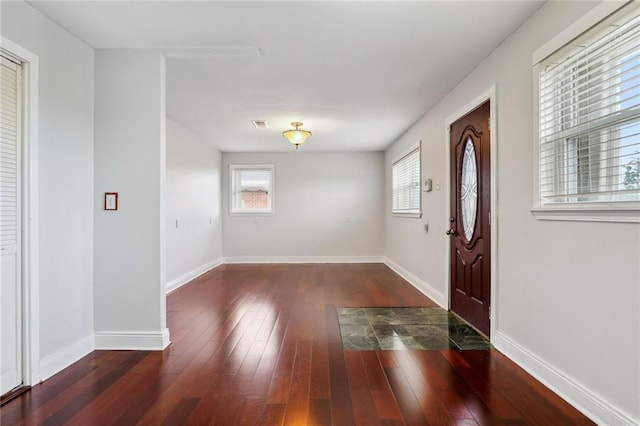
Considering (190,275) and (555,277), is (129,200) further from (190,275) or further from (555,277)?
(555,277)

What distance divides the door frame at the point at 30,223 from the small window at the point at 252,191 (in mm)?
5021

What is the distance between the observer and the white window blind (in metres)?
1.97

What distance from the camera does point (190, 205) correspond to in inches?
214

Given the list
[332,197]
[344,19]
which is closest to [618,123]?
[344,19]

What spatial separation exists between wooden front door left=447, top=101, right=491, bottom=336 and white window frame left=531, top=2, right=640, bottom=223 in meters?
0.63

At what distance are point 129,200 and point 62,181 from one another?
18.1 inches

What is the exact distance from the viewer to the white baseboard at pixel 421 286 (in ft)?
12.7

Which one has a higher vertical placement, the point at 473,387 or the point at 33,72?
the point at 33,72

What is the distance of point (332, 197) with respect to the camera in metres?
7.17

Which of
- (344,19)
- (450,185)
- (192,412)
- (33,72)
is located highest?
(344,19)

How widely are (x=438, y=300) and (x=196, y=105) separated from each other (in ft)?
12.5

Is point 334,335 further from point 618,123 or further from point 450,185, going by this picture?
point 618,123

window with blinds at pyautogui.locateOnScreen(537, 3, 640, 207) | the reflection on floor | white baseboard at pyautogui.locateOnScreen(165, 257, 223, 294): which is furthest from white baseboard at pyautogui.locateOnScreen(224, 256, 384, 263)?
window with blinds at pyautogui.locateOnScreen(537, 3, 640, 207)

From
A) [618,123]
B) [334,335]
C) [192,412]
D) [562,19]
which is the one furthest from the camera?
[334,335]
